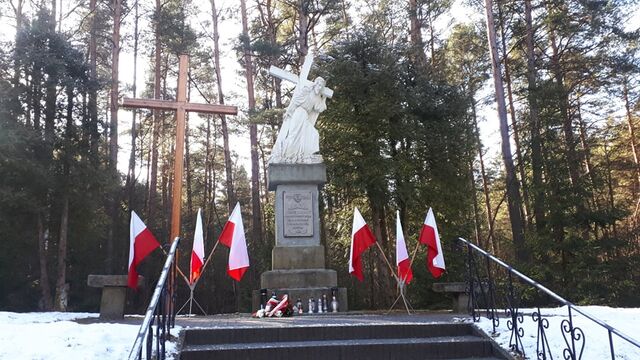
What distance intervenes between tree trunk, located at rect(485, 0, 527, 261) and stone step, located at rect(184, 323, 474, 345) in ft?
35.9

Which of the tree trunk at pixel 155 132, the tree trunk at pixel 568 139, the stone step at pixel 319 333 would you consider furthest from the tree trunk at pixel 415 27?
the stone step at pixel 319 333

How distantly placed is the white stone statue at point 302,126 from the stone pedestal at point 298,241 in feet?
1.16

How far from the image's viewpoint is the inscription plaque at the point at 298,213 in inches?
411

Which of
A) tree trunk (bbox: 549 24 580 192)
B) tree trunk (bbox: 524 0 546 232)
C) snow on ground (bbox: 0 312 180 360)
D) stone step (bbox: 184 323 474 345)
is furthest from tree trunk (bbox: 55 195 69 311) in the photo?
tree trunk (bbox: 549 24 580 192)

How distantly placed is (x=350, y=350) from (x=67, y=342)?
3.10 metres

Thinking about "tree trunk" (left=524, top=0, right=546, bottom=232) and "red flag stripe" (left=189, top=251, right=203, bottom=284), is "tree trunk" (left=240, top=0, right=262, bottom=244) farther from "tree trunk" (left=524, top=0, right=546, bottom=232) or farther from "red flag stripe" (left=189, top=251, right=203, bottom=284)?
"red flag stripe" (left=189, top=251, right=203, bottom=284)

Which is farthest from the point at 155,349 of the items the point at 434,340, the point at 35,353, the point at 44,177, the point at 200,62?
the point at 200,62

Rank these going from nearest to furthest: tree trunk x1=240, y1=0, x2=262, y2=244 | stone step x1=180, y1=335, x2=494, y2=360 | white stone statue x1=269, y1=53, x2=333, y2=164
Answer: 1. stone step x1=180, y1=335, x2=494, y2=360
2. white stone statue x1=269, y1=53, x2=333, y2=164
3. tree trunk x1=240, y1=0, x2=262, y2=244

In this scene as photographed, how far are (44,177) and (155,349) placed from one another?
14.5 metres

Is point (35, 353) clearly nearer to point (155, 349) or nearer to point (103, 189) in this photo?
point (155, 349)

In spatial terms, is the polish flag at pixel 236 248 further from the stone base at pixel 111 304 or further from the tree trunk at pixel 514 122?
the tree trunk at pixel 514 122

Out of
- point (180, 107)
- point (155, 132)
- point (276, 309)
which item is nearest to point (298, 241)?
point (276, 309)

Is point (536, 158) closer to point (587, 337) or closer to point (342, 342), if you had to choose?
point (587, 337)

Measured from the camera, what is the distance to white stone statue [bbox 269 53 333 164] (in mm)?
10906
